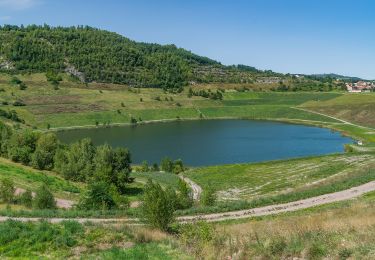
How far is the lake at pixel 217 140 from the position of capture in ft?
281

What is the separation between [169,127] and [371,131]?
182 ft

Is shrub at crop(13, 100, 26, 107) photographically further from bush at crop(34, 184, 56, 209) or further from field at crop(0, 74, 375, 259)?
bush at crop(34, 184, 56, 209)

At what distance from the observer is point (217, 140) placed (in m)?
107

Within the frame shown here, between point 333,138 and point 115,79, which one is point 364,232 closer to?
point 333,138

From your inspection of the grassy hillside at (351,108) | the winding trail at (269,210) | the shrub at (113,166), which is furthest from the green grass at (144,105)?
the winding trail at (269,210)

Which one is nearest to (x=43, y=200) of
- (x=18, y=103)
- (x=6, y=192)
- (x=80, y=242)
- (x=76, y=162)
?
(x=6, y=192)

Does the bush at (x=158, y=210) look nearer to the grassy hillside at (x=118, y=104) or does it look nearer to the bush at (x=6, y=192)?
the bush at (x=6, y=192)

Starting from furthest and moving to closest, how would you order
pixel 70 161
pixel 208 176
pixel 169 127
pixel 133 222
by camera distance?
pixel 169 127
pixel 208 176
pixel 70 161
pixel 133 222

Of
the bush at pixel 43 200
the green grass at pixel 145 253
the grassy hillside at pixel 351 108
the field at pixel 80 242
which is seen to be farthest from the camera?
the grassy hillside at pixel 351 108

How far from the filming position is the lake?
85500 mm

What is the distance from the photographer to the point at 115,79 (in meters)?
195

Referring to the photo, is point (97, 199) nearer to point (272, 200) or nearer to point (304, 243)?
point (272, 200)

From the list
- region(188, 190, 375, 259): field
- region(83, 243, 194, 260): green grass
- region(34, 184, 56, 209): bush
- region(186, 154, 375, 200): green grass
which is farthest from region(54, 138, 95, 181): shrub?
region(188, 190, 375, 259): field

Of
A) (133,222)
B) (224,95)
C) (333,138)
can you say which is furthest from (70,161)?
(224,95)
